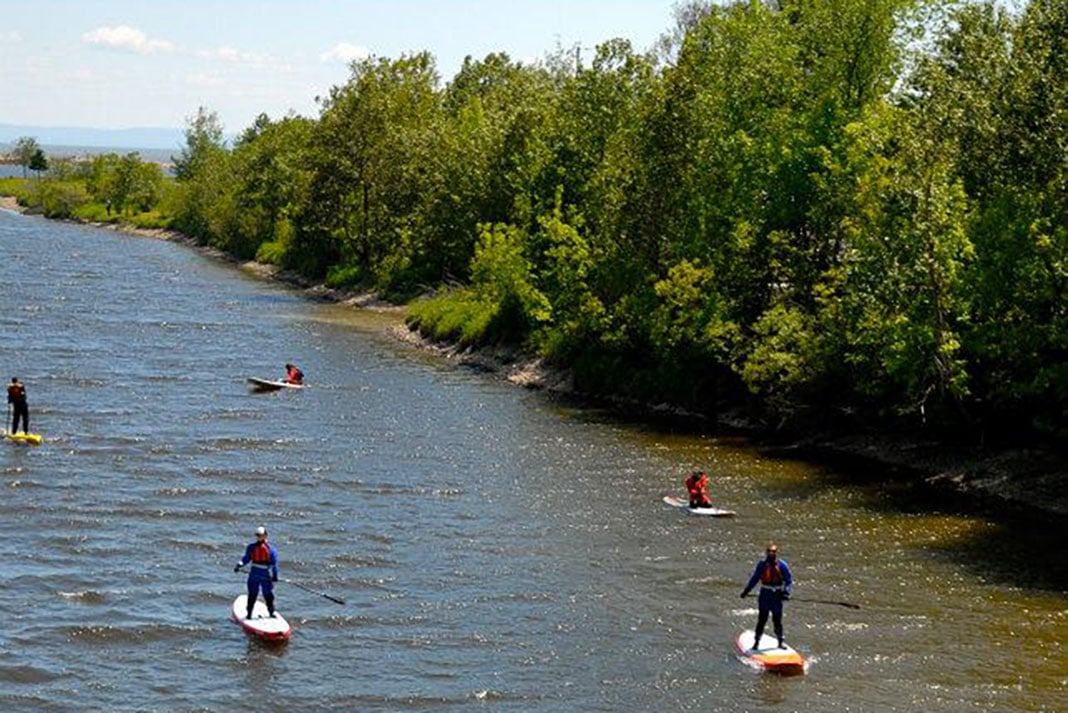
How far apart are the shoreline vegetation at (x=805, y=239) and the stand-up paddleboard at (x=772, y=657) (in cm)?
1794

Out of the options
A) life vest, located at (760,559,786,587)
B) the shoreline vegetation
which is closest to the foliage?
the shoreline vegetation

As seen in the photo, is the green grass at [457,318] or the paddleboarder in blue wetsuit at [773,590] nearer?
the paddleboarder in blue wetsuit at [773,590]

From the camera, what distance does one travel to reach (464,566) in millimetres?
35406

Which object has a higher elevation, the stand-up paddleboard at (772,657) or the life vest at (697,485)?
the life vest at (697,485)

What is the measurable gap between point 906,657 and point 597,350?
36889mm

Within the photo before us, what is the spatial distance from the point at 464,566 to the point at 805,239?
2776 centimetres

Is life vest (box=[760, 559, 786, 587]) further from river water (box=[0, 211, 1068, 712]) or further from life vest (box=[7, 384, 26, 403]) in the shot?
life vest (box=[7, 384, 26, 403])

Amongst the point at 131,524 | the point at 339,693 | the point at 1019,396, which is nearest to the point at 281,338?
the point at 131,524

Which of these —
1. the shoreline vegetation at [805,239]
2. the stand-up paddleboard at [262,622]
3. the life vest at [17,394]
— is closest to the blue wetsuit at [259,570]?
the stand-up paddleboard at [262,622]

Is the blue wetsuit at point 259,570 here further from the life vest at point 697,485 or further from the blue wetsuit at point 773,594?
the life vest at point 697,485

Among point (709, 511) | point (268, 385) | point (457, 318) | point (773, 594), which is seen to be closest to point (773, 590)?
point (773, 594)

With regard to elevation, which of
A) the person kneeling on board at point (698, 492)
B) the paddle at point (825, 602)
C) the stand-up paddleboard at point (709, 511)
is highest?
the person kneeling on board at point (698, 492)

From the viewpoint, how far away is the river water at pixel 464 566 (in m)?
27.3

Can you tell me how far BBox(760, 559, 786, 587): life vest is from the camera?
1141 inches
